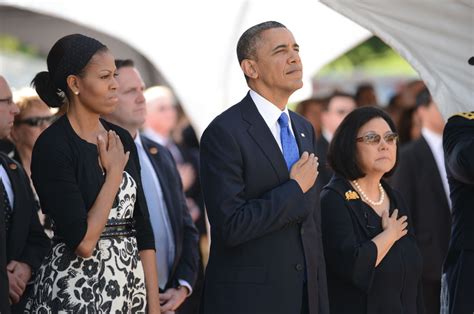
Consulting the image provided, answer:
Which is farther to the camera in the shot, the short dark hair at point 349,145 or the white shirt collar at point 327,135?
the white shirt collar at point 327,135

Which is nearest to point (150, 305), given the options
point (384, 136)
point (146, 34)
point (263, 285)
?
point (263, 285)

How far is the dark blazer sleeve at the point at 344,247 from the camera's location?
5449 mm

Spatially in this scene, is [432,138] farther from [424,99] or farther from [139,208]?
[139,208]

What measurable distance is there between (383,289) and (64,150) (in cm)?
189

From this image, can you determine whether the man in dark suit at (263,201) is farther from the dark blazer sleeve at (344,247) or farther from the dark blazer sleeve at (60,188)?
the dark blazer sleeve at (60,188)

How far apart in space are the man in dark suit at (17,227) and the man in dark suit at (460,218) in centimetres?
216

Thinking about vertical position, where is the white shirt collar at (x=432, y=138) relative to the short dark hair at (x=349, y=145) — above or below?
below

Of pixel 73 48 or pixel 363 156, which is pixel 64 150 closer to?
pixel 73 48

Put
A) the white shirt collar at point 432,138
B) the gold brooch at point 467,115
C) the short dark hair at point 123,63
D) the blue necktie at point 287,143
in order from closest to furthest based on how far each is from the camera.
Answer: the blue necktie at point 287,143 → the gold brooch at point 467,115 → the short dark hair at point 123,63 → the white shirt collar at point 432,138

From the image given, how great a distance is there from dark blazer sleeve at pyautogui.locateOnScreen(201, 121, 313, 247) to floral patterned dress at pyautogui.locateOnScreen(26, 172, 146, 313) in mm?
391

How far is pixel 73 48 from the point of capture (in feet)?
15.8

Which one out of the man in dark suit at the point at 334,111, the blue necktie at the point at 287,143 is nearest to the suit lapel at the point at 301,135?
the blue necktie at the point at 287,143

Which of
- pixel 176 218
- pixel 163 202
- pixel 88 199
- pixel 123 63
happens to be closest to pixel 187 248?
pixel 176 218

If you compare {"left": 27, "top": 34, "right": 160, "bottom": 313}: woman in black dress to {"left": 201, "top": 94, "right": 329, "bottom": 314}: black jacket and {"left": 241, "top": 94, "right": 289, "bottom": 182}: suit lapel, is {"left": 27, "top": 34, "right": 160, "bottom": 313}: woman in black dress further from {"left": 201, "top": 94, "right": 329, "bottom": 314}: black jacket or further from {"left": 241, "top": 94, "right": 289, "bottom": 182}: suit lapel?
{"left": 241, "top": 94, "right": 289, "bottom": 182}: suit lapel
